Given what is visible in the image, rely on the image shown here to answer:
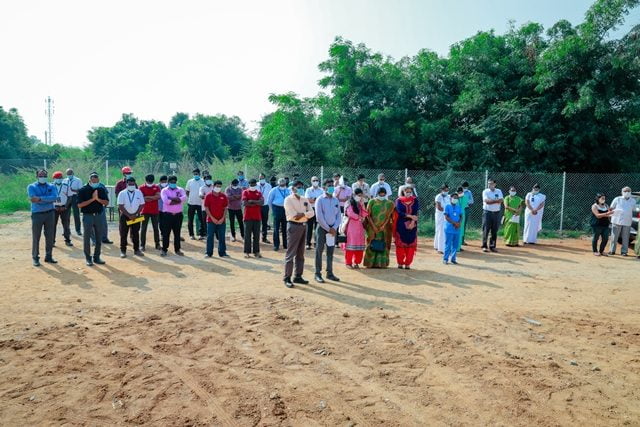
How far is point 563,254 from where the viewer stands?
1305 centimetres

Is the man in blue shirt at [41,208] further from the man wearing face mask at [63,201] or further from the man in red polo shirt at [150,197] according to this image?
the man wearing face mask at [63,201]

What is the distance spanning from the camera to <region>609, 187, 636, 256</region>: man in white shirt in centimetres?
1260

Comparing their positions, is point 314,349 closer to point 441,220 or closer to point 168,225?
point 168,225

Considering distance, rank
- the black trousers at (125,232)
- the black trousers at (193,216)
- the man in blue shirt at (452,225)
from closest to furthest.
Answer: the man in blue shirt at (452,225), the black trousers at (125,232), the black trousers at (193,216)

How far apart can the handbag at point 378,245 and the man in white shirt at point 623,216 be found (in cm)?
682

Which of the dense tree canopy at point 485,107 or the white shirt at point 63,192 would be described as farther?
the dense tree canopy at point 485,107

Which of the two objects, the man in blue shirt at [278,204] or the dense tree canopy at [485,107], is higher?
the dense tree canopy at [485,107]

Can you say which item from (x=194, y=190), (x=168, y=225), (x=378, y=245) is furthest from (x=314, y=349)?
(x=194, y=190)

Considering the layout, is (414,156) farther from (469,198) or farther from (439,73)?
(469,198)

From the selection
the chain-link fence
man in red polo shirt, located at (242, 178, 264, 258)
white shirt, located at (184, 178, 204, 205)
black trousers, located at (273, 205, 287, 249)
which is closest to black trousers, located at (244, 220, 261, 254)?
man in red polo shirt, located at (242, 178, 264, 258)

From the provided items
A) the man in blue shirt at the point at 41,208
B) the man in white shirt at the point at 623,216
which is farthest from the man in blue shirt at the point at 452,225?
the man in blue shirt at the point at 41,208

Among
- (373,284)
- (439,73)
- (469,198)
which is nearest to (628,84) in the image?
(439,73)

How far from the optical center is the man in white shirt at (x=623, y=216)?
1260 cm

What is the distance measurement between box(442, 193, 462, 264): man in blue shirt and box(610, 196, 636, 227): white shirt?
4.99 meters
